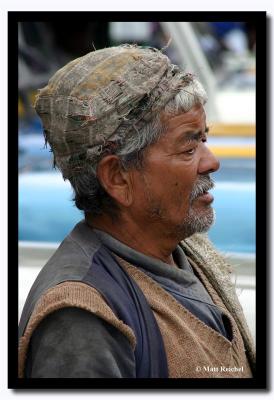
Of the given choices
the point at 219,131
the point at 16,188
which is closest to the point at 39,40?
the point at 219,131

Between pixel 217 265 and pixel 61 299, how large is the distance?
0.46m

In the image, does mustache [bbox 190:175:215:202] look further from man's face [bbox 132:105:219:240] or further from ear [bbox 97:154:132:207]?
ear [bbox 97:154:132:207]

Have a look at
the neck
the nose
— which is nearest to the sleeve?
the neck

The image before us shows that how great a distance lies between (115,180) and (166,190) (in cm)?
9

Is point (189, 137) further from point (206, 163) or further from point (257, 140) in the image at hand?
point (257, 140)

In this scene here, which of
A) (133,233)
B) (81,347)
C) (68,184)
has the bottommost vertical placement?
(81,347)

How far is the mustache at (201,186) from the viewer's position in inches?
53.6

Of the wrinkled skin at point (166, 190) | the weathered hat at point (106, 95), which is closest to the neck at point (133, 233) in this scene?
the wrinkled skin at point (166, 190)

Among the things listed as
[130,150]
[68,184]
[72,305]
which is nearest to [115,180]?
[130,150]

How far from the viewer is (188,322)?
133cm

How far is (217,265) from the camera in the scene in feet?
5.12

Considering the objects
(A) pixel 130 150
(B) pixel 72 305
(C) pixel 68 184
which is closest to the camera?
A: (B) pixel 72 305

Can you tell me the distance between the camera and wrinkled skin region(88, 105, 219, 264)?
1331 millimetres

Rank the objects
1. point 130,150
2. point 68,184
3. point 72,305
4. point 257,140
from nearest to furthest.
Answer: point 72,305 → point 130,150 → point 257,140 → point 68,184
